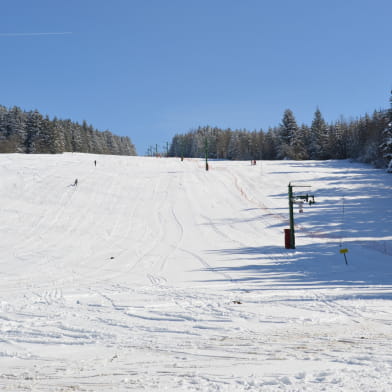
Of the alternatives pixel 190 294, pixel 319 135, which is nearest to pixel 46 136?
pixel 319 135

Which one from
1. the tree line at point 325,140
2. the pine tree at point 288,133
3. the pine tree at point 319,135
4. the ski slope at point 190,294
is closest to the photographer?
the ski slope at point 190,294

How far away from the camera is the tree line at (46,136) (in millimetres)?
70750

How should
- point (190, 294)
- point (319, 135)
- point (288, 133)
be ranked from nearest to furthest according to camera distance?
point (190, 294), point (288, 133), point (319, 135)

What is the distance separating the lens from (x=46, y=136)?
71438 millimetres

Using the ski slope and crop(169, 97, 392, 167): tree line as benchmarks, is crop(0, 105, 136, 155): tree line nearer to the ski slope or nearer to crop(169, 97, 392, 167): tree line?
crop(169, 97, 392, 167): tree line

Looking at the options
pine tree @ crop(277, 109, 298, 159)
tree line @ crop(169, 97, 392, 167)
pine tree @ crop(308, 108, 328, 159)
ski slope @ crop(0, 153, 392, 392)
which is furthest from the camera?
pine tree @ crop(308, 108, 328, 159)

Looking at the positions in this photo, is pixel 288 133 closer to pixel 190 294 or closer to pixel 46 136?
pixel 46 136

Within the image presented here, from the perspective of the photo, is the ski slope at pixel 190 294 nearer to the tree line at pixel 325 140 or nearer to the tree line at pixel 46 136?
the tree line at pixel 325 140

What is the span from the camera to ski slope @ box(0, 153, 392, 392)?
5.42 meters

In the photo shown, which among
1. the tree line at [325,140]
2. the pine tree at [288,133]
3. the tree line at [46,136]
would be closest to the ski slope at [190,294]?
the tree line at [325,140]

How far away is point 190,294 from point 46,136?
69430 millimetres

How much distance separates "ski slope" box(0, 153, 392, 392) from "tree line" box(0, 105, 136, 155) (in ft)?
137

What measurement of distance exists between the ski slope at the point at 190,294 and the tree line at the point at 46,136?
41.9 meters

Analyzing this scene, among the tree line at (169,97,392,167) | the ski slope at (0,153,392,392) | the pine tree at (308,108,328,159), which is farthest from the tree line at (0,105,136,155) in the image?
the pine tree at (308,108,328,159)
